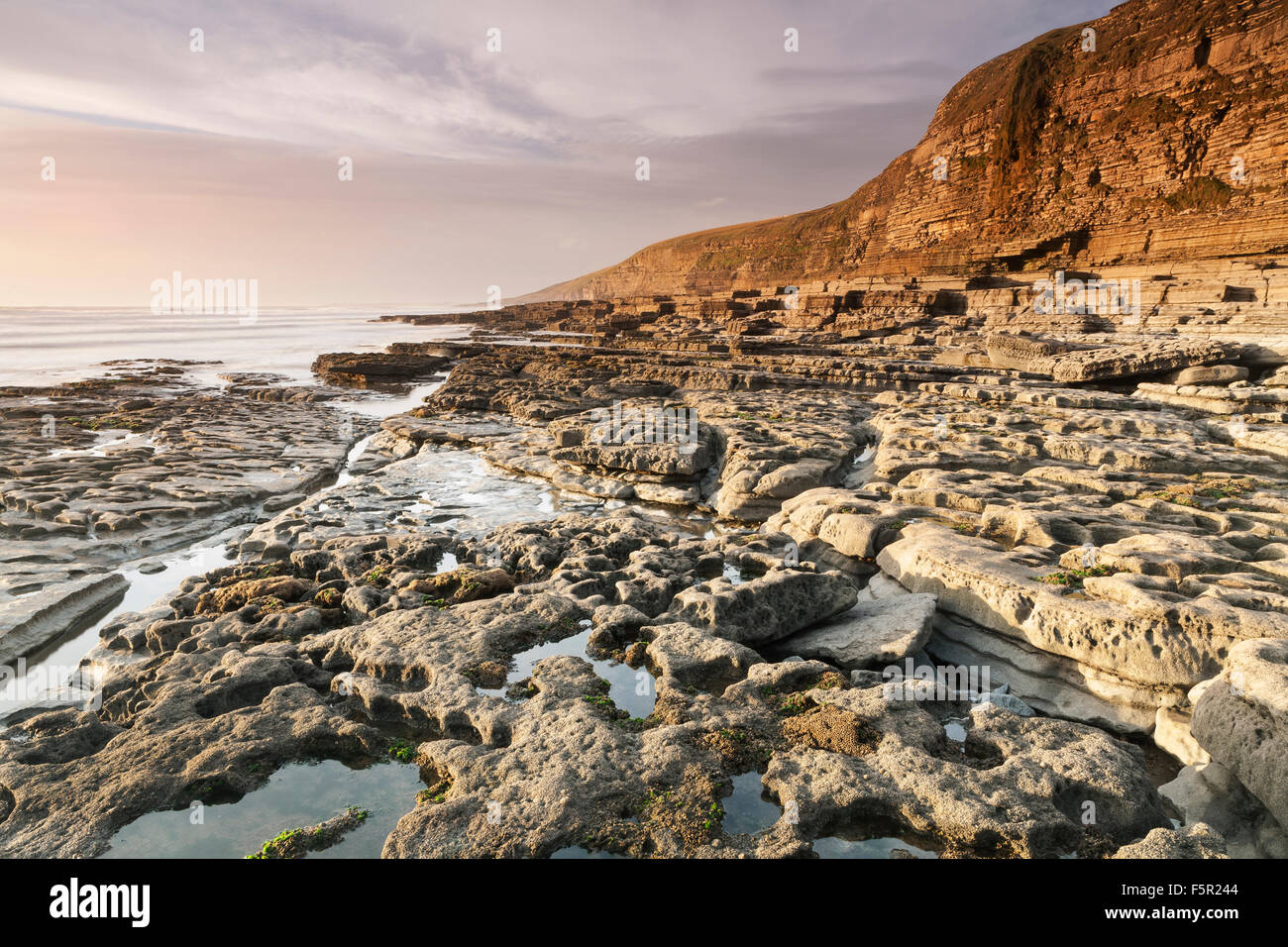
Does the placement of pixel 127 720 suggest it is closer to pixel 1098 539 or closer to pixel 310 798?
pixel 310 798

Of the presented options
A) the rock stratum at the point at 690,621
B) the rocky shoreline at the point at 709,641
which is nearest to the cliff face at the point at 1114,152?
the rock stratum at the point at 690,621

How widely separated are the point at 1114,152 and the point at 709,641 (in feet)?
213

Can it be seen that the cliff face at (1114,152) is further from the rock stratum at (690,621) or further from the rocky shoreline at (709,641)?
the rocky shoreline at (709,641)

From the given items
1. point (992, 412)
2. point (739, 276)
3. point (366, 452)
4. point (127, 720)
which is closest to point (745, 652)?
point (127, 720)

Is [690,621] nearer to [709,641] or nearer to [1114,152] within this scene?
[709,641]

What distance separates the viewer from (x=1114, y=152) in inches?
1997

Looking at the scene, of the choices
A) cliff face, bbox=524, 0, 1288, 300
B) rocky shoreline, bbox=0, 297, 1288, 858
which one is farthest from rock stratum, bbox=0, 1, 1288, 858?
cliff face, bbox=524, 0, 1288, 300

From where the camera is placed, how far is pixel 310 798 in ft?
15.4

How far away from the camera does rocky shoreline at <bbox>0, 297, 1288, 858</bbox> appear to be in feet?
14.2

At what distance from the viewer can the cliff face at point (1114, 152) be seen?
38.4 meters

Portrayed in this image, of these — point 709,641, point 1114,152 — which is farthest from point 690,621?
point 1114,152

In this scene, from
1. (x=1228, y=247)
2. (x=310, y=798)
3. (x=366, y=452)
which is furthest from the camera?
(x=1228, y=247)

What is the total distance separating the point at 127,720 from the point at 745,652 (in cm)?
573
